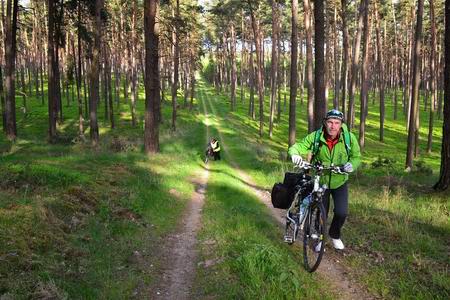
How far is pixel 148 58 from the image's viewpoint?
19.2 metres

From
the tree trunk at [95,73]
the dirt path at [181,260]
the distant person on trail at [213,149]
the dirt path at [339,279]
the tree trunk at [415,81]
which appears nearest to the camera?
the dirt path at [339,279]

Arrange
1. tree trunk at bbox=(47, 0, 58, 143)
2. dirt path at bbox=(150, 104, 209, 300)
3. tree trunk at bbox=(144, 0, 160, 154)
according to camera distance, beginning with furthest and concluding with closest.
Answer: tree trunk at bbox=(47, 0, 58, 143) < tree trunk at bbox=(144, 0, 160, 154) < dirt path at bbox=(150, 104, 209, 300)

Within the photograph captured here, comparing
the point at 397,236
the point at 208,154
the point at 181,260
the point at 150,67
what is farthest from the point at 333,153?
the point at 208,154

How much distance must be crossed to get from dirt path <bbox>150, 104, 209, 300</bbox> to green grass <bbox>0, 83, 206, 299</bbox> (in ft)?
0.75

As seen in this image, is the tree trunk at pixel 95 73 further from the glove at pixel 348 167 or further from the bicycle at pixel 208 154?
the glove at pixel 348 167

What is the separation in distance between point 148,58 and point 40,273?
1463 cm

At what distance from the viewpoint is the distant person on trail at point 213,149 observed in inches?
939

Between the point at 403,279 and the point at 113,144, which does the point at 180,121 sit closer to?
the point at 113,144

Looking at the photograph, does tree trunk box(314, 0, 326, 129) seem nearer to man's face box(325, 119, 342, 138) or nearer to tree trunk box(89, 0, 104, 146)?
man's face box(325, 119, 342, 138)

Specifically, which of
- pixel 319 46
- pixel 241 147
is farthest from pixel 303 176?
pixel 241 147

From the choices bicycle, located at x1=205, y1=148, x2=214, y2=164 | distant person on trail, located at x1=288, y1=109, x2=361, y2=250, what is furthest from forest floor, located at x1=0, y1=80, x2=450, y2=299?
bicycle, located at x1=205, y1=148, x2=214, y2=164

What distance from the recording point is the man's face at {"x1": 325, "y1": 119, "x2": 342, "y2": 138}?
6.69m

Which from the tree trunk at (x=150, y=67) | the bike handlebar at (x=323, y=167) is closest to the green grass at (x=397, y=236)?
the bike handlebar at (x=323, y=167)

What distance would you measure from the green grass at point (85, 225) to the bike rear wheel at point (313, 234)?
8.84 ft
